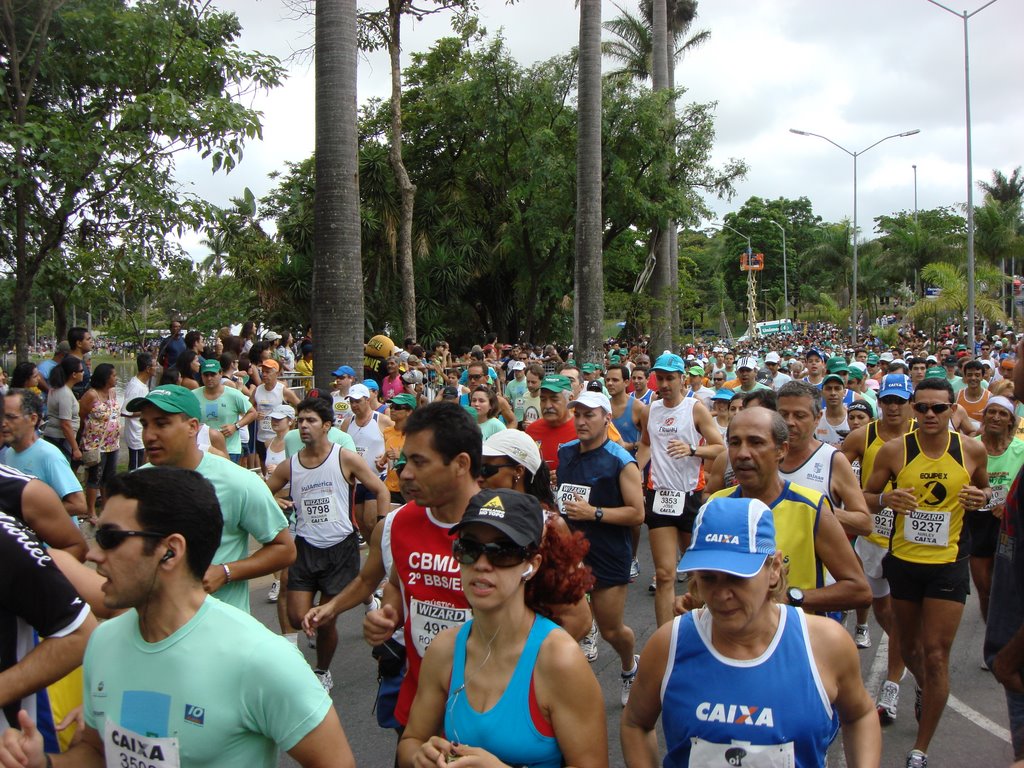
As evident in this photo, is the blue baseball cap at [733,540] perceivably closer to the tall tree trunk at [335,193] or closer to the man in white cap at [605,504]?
the man in white cap at [605,504]

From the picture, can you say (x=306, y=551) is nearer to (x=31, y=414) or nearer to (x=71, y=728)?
(x=31, y=414)

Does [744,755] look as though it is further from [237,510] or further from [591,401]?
[591,401]

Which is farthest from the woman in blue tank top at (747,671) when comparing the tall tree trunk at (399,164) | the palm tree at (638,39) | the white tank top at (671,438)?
the palm tree at (638,39)

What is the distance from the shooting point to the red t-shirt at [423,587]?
3537mm

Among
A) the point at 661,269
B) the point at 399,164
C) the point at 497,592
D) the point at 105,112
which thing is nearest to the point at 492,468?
the point at 497,592

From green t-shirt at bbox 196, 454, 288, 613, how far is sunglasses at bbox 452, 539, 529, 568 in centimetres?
175

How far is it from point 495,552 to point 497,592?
12cm

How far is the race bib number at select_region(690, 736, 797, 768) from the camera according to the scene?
253cm

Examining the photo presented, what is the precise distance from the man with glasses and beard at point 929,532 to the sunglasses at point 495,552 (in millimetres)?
3261

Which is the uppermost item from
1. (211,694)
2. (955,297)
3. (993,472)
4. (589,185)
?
(589,185)

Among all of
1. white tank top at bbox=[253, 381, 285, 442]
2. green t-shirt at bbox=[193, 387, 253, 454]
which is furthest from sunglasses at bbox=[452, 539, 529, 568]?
white tank top at bbox=[253, 381, 285, 442]

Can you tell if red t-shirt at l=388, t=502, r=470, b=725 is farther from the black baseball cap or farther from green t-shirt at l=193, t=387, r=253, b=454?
green t-shirt at l=193, t=387, r=253, b=454

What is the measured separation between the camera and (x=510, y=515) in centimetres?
283

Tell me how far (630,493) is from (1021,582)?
9.30 feet
